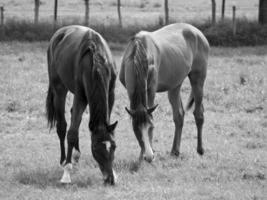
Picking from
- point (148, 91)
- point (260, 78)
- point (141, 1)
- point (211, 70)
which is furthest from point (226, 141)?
point (141, 1)

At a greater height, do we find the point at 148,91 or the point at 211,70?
the point at 148,91

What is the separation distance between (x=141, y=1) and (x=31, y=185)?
28747mm

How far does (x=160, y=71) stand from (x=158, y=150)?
4.19ft

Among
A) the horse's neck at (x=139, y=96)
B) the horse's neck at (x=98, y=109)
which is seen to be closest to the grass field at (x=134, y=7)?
the horse's neck at (x=139, y=96)

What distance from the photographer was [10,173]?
7516mm

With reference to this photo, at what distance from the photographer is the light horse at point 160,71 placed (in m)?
7.23

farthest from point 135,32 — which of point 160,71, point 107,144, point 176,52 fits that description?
point 107,144

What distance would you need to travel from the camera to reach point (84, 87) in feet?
23.2

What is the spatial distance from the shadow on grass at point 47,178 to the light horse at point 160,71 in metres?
0.79

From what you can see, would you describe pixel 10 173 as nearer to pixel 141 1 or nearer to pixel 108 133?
pixel 108 133

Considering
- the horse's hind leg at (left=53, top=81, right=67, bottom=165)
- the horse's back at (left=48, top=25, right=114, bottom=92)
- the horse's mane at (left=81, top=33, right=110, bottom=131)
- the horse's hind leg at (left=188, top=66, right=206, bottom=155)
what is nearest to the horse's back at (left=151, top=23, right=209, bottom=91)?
the horse's hind leg at (left=188, top=66, right=206, bottom=155)

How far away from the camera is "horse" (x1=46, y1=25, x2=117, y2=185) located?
668 centimetres

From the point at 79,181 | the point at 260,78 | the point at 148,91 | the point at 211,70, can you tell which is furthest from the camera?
the point at 211,70

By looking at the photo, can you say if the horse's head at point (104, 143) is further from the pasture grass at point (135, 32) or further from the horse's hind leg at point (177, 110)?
the pasture grass at point (135, 32)
